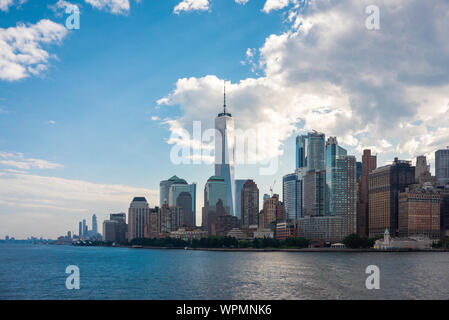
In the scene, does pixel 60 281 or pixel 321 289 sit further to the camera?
pixel 60 281

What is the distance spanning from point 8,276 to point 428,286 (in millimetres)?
77034

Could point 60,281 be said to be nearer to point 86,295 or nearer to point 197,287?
point 86,295

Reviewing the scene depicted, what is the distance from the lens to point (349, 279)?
80.6 meters

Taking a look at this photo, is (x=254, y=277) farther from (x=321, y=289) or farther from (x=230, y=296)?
(x=230, y=296)

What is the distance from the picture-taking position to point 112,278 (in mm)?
82812

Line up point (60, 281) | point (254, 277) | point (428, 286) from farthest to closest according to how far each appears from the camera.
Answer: point (254, 277) < point (60, 281) < point (428, 286)

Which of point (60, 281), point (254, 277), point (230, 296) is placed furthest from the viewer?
point (254, 277)

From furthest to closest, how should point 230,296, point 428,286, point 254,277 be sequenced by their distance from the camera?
point 254,277
point 428,286
point 230,296
